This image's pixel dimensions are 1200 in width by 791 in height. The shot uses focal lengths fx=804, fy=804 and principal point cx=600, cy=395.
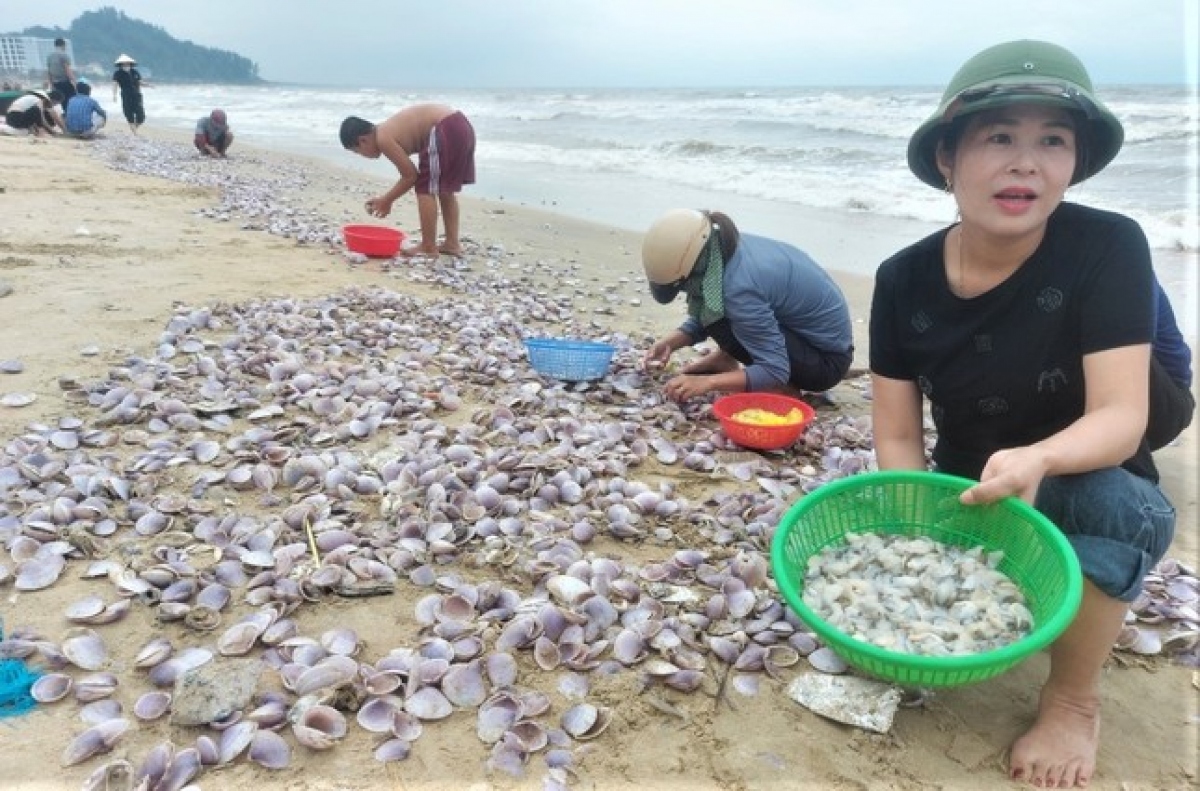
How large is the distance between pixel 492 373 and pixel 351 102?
1785 inches

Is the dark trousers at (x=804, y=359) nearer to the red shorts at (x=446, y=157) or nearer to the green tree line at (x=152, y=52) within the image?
the red shorts at (x=446, y=157)

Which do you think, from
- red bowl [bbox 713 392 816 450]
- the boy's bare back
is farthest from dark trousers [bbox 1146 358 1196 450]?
the boy's bare back

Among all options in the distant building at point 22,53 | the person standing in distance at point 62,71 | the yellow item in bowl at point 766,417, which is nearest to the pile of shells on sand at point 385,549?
the yellow item in bowl at point 766,417

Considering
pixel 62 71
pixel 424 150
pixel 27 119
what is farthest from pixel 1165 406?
pixel 62 71

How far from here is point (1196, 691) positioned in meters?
2.31

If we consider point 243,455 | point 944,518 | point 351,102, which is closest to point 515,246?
point 243,455

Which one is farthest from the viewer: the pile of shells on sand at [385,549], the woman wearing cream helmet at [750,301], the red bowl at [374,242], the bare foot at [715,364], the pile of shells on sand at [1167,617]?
the red bowl at [374,242]

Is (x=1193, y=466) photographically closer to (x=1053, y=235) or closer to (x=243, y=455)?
(x=1053, y=235)

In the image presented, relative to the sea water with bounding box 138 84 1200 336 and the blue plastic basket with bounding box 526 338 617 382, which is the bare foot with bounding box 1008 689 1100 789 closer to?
the blue plastic basket with bounding box 526 338 617 382

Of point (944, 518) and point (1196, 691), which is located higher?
point (944, 518)

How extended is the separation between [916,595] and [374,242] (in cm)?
611

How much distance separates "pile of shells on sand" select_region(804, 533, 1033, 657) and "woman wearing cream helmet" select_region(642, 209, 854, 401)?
1905 mm

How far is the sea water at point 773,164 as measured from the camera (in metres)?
10.5

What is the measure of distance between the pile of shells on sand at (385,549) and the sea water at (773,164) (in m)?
5.04
